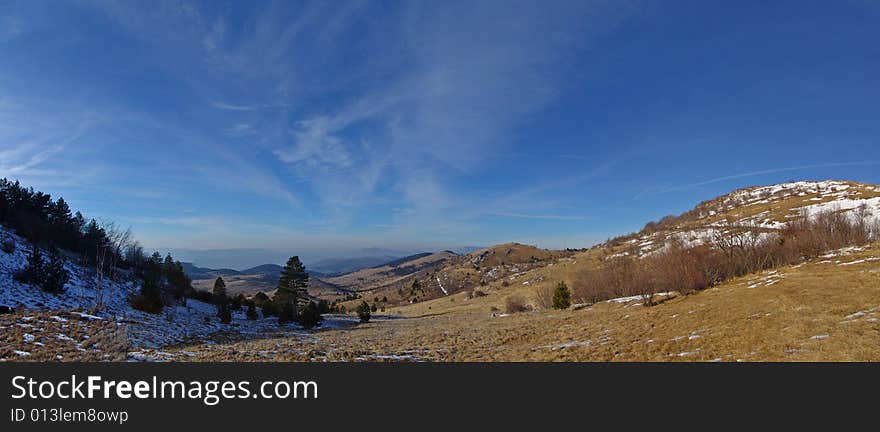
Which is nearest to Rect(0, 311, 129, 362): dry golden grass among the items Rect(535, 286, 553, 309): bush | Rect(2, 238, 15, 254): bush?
Rect(2, 238, 15, 254): bush

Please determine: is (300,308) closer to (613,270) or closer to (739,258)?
(613,270)

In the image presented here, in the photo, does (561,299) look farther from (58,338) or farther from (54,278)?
(54,278)

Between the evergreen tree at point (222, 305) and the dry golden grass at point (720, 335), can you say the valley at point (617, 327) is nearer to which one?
the dry golden grass at point (720, 335)

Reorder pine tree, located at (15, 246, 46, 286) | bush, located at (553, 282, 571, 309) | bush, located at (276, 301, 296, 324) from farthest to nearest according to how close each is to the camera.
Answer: bush, located at (553, 282, 571, 309) → bush, located at (276, 301, 296, 324) → pine tree, located at (15, 246, 46, 286)

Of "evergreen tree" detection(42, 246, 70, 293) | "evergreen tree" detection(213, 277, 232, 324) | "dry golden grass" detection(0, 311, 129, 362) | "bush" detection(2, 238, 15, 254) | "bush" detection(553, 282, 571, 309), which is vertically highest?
"bush" detection(2, 238, 15, 254)

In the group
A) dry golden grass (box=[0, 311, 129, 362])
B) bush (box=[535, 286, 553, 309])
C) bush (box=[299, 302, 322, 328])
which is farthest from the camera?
bush (box=[535, 286, 553, 309])

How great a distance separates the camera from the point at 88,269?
33.4m

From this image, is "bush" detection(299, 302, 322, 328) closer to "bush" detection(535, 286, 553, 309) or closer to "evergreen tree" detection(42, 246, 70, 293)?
"evergreen tree" detection(42, 246, 70, 293)

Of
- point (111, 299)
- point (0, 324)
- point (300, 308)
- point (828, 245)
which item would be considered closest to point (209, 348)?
point (0, 324)

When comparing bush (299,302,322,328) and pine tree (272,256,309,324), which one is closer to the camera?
bush (299,302,322,328)

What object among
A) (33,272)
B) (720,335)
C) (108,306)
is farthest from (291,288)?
(720,335)

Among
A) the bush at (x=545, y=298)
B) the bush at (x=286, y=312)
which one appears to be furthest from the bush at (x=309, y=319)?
the bush at (x=545, y=298)

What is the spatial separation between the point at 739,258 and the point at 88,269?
66597mm
